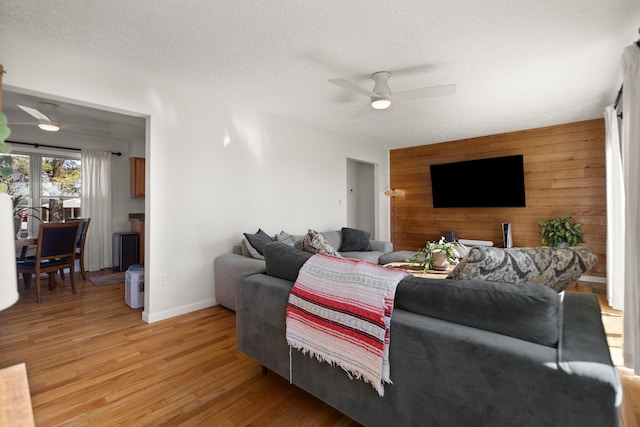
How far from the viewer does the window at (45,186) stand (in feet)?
16.2

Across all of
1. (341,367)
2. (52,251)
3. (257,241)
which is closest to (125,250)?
(52,251)

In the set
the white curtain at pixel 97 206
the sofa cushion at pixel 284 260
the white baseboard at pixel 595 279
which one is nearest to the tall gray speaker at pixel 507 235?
the white baseboard at pixel 595 279

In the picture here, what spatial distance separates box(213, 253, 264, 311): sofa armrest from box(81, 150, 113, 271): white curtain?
321cm

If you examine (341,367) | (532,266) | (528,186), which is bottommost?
(341,367)

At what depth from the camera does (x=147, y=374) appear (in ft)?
6.93

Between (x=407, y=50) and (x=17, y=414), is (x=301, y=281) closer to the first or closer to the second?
(x=17, y=414)

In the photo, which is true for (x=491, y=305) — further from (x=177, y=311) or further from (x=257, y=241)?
(x=177, y=311)

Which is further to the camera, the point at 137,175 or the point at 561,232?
the point at 137,175

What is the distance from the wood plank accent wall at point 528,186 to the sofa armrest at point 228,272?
162 inches

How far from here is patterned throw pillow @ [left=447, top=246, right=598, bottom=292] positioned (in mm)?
1377

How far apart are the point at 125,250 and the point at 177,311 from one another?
278 cm

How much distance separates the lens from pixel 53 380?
2035 mm

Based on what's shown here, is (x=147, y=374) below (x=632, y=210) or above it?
below

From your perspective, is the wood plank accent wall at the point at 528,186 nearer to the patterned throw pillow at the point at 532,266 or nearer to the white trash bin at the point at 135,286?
the patterned throw pillow at the point at 532,266
